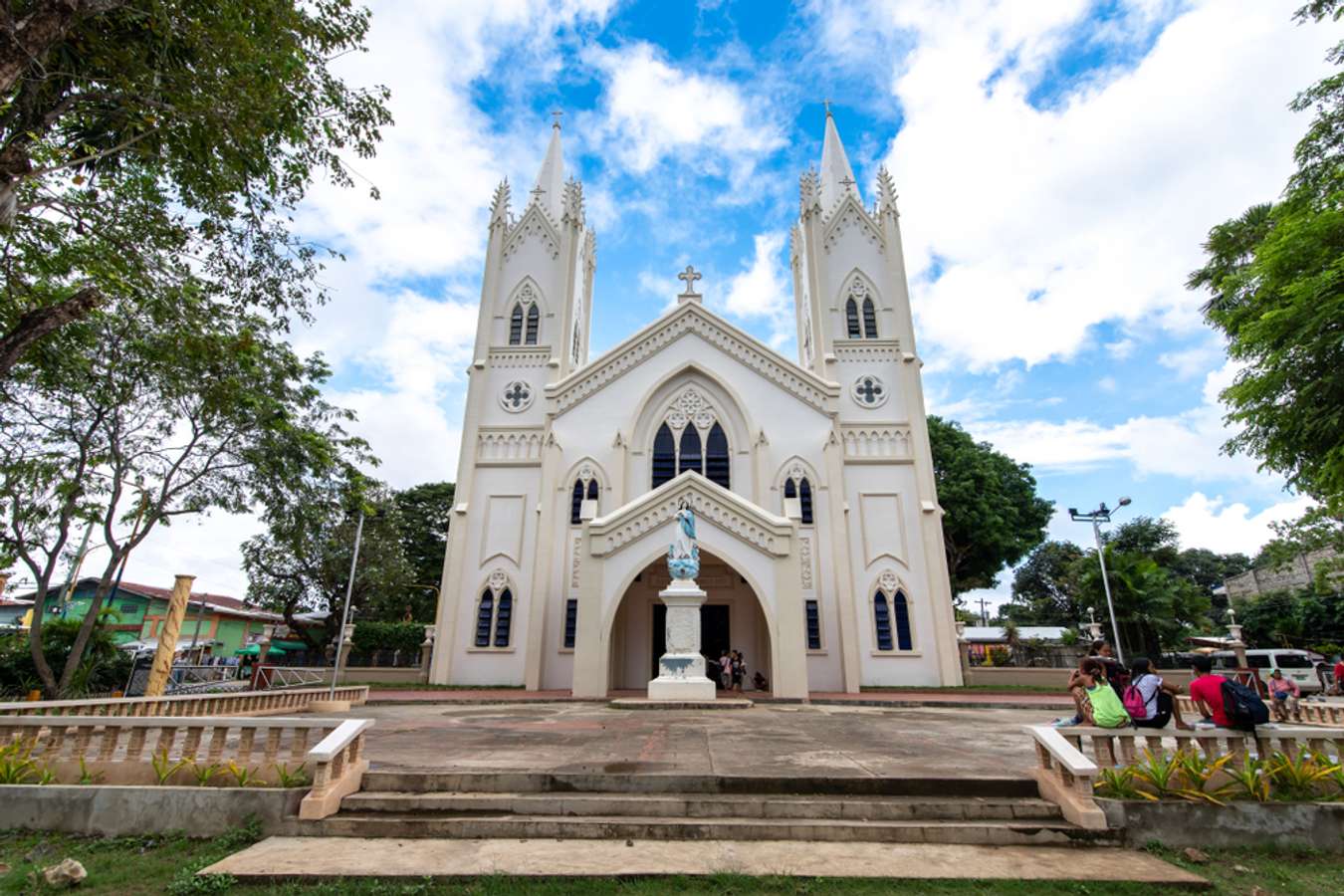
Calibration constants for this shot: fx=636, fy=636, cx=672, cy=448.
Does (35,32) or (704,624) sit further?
(704,624)

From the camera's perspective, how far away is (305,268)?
8711 millimetres

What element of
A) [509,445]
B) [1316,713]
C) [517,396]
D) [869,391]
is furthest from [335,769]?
[869,391]

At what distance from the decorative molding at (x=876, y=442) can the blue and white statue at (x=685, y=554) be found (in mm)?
9179

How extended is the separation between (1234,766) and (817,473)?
15.7 metres

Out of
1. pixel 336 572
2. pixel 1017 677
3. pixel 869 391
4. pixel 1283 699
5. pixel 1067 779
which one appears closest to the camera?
pixel 1067 779

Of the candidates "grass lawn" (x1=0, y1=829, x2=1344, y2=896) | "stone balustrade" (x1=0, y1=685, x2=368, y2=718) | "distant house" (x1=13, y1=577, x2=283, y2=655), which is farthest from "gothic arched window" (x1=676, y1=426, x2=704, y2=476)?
"distant house" (x1=13, y1=577, x2=283, y2=655)

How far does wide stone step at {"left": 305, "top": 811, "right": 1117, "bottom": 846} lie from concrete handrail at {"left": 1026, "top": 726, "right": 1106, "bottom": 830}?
4.9 inches

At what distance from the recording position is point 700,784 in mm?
5336

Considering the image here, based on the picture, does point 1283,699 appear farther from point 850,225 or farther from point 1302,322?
point 850,225

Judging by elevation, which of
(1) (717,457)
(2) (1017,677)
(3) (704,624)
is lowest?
(2) (1017,677)

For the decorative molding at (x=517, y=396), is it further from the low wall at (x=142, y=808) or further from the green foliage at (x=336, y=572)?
the low wall at (x=142, y=808)

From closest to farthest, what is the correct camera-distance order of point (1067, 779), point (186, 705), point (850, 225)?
point (1067, 779)
point (186, 705)
point (850, 225)

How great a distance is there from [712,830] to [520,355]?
2120cm

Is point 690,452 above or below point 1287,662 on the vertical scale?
above
